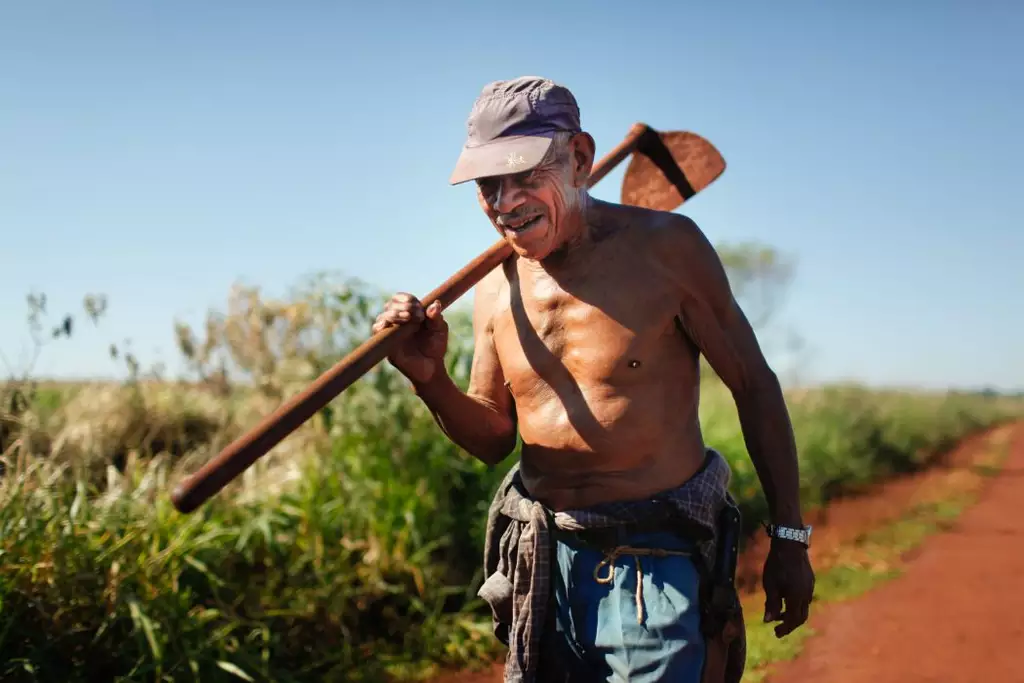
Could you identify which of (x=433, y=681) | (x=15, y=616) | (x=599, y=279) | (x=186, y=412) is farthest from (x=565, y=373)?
(x=186, y=412)

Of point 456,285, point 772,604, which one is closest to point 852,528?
point 772,604

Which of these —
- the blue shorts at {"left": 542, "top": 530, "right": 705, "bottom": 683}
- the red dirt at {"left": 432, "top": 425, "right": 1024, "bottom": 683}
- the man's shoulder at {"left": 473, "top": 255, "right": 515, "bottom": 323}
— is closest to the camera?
the blue shorts at {"left": 542, "top": 530, "right": 705, "bottom": 683}

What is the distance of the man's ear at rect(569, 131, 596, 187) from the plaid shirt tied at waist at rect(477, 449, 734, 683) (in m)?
0.67

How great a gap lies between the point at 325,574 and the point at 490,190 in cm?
301

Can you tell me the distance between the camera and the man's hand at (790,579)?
200 cm

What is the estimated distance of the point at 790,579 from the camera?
200 cm

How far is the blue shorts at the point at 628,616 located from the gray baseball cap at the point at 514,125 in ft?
2.56

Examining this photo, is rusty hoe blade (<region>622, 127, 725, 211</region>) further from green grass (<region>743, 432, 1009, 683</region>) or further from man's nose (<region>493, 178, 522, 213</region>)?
green grass (<region>743, 432, 1009, 683</region>)

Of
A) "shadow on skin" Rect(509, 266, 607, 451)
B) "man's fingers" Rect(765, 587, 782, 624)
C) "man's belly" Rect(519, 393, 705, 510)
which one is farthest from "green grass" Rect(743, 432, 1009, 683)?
"shadow on skin" Rect(509, 266, 607, 451)

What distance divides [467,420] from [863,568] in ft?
17.5

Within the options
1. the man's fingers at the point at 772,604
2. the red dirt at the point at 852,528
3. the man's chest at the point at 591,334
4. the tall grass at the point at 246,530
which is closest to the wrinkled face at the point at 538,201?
the man's chest at the point at 591,334

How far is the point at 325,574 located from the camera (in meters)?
4.50

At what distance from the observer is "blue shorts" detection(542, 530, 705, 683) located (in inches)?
73.6

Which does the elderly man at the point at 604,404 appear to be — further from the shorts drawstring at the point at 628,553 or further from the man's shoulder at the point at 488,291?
the man's shoulder at the point at 488,291
